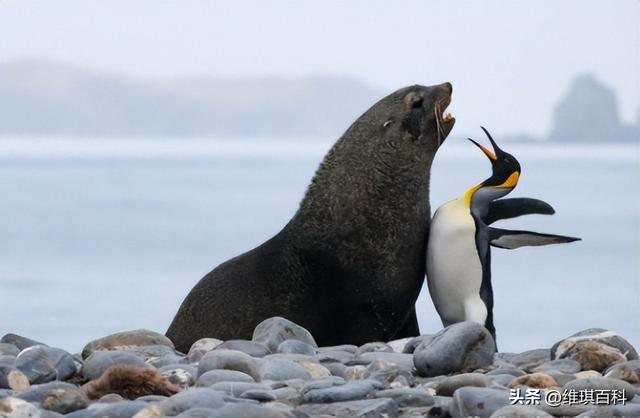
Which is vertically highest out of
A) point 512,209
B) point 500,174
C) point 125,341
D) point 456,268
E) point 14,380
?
point 500,174

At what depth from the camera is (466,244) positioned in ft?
23.1

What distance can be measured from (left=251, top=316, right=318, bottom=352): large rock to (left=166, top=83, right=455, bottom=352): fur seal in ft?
2.45

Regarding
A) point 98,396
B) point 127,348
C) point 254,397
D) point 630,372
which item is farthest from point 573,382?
point 127,348

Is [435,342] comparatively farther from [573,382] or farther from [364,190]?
[364,190]

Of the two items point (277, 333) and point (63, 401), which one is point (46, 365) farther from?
point (277, 333)

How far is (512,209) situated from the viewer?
7383 millimetres

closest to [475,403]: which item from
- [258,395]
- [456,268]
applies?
[258,395]

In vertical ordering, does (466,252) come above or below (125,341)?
above

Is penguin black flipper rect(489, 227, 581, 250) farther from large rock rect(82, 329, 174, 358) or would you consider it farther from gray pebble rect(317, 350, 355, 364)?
large rock rect(82, 329, 174, 358)

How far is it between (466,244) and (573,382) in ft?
8.40

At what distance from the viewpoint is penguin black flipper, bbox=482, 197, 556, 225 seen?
24.2 feet

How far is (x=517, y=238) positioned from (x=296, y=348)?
2105mm

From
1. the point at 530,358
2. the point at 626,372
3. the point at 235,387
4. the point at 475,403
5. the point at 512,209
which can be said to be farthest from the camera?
the point at 512,209

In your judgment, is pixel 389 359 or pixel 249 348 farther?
pixel 249 348
